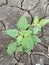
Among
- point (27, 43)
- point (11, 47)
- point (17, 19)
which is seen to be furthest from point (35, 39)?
point (17, 19)

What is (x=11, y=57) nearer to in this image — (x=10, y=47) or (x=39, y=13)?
(x=10, y=47)

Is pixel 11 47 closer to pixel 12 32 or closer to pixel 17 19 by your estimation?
pixel 12 32

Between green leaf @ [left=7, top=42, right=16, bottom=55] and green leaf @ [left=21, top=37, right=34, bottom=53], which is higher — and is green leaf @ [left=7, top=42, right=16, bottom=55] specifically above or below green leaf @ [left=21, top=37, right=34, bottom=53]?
below

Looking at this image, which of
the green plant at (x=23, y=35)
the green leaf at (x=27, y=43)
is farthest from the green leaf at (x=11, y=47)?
the green leaf at (x=27, y=43)

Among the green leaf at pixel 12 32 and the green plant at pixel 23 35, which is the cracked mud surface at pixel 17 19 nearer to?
the green plant at pixel 23 35

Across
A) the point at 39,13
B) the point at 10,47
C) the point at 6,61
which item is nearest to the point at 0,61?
the point at 6,61

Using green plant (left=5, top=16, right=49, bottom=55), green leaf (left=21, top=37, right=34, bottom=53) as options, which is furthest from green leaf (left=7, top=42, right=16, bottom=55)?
green leaf (left=21, top=37, right=34, bottom=53)

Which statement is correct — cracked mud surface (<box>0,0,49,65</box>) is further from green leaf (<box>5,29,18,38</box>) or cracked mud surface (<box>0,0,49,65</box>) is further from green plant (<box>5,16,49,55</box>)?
green leaf (<box>5,29,18,38</box>)

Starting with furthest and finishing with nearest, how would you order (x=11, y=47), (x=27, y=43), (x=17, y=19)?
1. (x=17, y=19)
2. (x=11, y=47)
3. (x=27, y=43)
